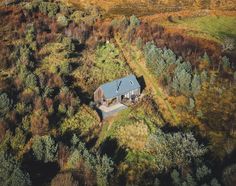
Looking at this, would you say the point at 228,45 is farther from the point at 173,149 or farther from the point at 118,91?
the point at 173,149

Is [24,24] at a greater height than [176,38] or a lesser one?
greater

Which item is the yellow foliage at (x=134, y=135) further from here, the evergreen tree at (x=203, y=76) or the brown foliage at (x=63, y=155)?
the evergreen tree at (x=203, y=76)

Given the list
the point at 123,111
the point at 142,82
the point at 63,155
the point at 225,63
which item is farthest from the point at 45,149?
the point at 225,63

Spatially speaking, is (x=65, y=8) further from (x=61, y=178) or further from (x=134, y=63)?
(x=61, y=178)

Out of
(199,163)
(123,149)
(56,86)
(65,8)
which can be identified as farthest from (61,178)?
(65,8)

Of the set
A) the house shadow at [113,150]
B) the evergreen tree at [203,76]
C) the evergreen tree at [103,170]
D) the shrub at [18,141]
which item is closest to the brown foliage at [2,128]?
the shrub at [18,141]

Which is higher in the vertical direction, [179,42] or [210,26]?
[179,42]

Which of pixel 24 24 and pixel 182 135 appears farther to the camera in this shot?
pixel 24 24
